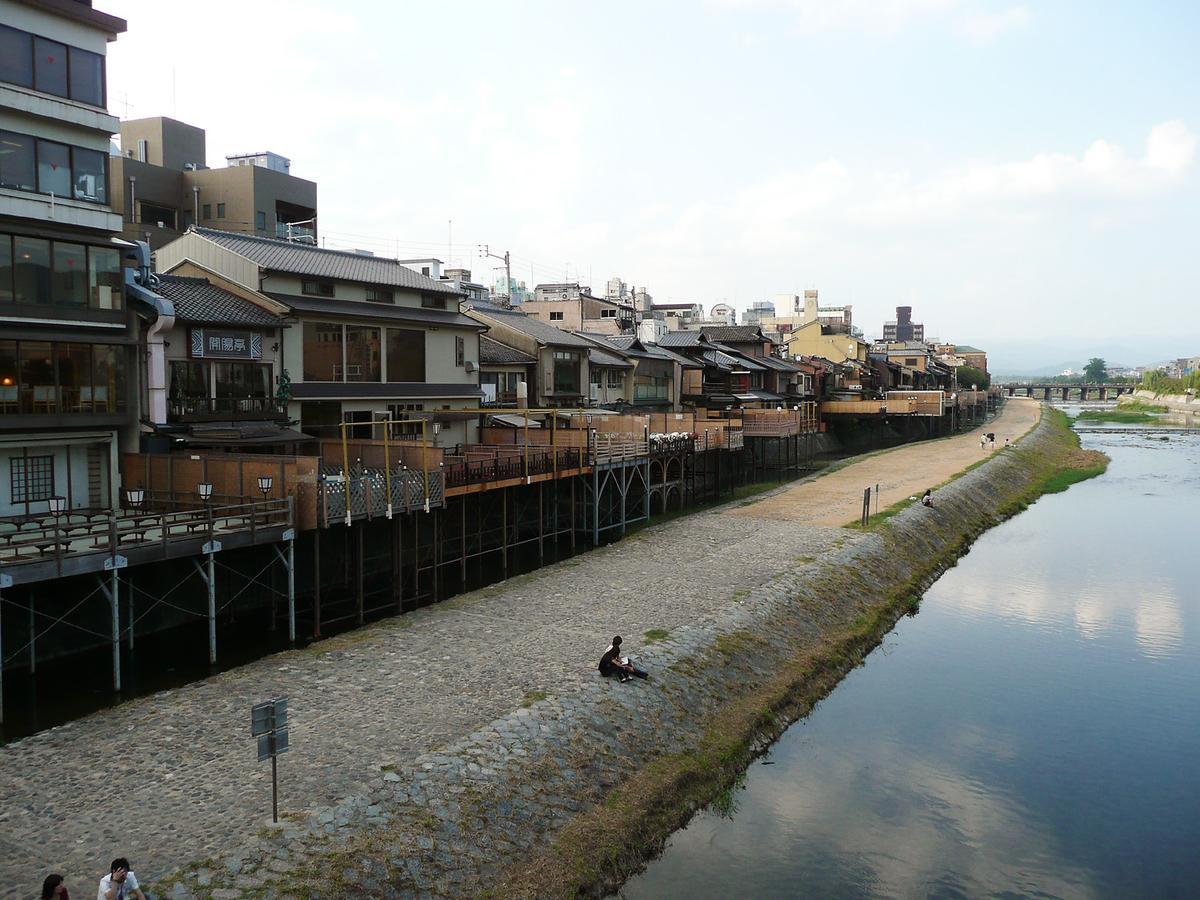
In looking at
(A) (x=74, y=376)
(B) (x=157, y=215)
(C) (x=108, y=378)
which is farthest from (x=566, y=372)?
(B) (x=157, y=215)

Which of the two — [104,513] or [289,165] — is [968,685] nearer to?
[104,513]

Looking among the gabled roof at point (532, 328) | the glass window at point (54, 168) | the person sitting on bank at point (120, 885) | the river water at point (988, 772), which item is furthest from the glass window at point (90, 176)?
the gabled roof at point (532, 328)

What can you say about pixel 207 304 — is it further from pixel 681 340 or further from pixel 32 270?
pixel 681 340

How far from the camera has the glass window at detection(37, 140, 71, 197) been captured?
76.7ft

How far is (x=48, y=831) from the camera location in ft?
43.8

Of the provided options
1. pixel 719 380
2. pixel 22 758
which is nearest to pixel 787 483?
pixel 719 380

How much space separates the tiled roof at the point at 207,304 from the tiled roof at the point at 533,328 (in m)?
18.9

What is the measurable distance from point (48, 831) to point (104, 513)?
1350 cm

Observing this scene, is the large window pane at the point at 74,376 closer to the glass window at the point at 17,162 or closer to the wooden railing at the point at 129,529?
the wooden railing at the point at 129,529

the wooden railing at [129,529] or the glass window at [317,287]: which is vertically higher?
the glass window at [317,287]

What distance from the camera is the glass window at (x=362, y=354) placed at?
34938 millimetres

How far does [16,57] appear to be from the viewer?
22719mm

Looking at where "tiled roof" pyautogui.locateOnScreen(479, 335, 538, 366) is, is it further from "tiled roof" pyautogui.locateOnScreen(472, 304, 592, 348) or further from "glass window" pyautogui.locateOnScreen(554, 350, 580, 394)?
"glass window" pyautogui.locateOnScreen(554, 350, 580, 394)

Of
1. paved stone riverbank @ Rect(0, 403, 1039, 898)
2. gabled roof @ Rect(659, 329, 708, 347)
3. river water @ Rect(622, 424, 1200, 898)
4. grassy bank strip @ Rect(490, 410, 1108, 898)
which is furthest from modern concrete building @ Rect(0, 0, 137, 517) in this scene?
gabled roof @ Rect(659, 329, 708, 347)
